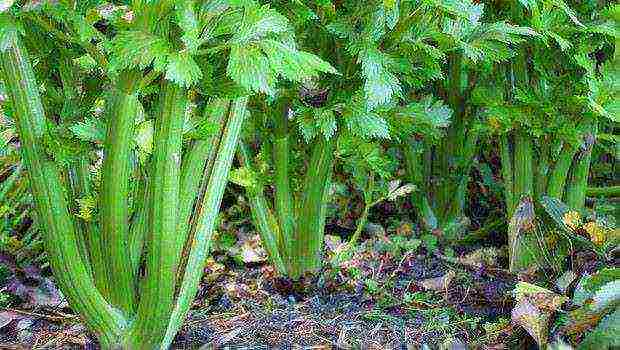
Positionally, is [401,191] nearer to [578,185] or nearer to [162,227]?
[578,185]

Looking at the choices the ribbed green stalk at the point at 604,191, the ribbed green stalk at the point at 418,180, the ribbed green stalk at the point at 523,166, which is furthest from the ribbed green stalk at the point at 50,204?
the ribbed green stalk at the point at 604,191

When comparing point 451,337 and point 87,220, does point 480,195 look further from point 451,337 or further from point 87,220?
point 87,220

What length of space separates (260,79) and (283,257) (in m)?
1.04

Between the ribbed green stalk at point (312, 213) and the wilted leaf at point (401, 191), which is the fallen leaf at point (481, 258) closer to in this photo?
the wilted leaf at point (401, 191)

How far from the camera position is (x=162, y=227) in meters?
1.62

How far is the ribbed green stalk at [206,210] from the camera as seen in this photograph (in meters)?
1.77

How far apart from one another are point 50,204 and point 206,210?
1.17ft

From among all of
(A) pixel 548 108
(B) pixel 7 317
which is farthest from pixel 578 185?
(B) pixel 7 317

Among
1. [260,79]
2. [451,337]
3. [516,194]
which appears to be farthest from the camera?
[516,194]

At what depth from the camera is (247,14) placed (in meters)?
1.36

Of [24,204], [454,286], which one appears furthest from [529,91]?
[24,204]

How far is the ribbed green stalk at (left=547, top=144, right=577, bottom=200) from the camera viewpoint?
227cm

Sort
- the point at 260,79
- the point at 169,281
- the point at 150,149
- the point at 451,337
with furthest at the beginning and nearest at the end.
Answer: the point at 451,337, the point at 150,149, the point at 169,281, the point at 260,79

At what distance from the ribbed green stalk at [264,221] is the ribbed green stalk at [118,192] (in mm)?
528
